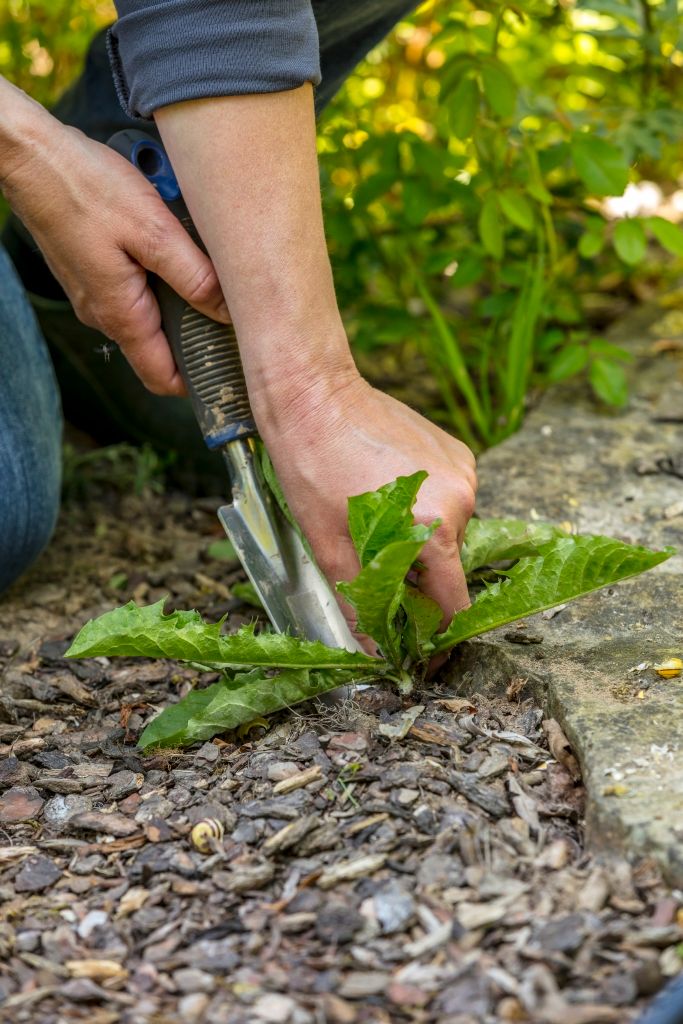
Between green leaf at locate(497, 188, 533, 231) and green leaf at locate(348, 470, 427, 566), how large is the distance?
0.92 meters

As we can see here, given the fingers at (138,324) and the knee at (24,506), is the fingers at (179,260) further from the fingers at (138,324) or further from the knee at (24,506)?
the knee at (24,506)

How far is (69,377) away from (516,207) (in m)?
1.05

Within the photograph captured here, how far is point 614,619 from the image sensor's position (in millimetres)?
1483

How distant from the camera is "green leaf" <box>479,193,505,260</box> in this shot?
2020 millimetres

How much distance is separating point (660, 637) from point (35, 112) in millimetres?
1056

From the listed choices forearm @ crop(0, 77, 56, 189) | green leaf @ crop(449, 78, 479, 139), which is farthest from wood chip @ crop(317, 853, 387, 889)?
green leaf @ crop(449, 78, 479, 139)

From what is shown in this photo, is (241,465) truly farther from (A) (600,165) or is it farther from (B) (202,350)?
(A) (600,165)

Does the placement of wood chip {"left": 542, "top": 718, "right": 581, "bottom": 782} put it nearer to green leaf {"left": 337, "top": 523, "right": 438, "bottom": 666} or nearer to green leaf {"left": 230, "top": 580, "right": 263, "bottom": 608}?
green leaf {"left": 337, "top": 523, "right": 438, "bottom": 666}

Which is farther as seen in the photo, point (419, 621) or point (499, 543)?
point (499, 543)

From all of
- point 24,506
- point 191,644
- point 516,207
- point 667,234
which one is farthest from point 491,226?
point 191,644

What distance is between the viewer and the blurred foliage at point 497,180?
200 centimetres

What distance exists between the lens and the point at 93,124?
209 centimetres

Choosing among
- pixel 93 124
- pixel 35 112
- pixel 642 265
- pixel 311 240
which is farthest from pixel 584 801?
pixel 642 265

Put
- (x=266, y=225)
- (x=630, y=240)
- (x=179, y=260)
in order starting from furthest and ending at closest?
(x=630, y=240) → (x=179, y=260) → (x=266, y=225)
